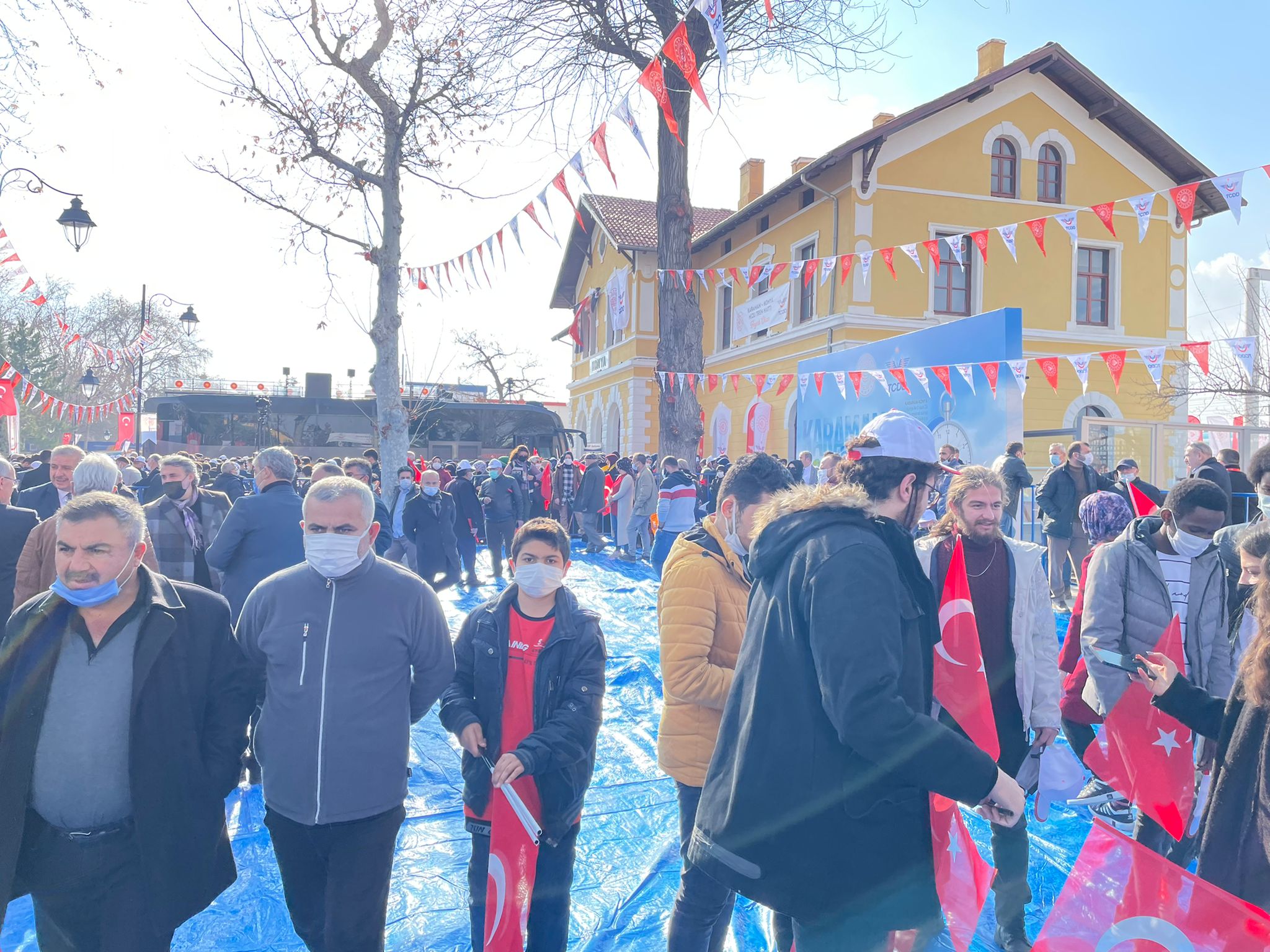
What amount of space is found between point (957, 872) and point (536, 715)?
4.32 ft

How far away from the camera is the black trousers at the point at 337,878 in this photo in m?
2.53

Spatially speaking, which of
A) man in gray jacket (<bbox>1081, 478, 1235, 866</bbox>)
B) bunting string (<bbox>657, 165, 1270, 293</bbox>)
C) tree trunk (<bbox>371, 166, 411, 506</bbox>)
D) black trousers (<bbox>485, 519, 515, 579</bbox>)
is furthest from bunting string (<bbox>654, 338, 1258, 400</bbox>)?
man in gray jacket (<bbox>1081, 478, 1235, 866</bbox>)

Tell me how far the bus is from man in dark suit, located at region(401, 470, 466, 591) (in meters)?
17.8

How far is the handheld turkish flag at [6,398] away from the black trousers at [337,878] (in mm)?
12621

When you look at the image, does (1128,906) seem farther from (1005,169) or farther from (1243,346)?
(1005,169)

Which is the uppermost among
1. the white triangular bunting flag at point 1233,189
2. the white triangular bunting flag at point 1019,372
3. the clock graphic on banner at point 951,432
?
the white triangular bunting flag at point 1233,189

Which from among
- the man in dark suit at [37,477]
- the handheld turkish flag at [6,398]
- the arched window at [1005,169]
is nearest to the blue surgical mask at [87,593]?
the man in dark suit at [37,477]

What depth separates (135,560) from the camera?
2.46 metres

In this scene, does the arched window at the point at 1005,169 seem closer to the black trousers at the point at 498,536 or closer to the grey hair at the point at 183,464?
the black trousers at the point at 498,536

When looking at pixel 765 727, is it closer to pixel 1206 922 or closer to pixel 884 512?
pixel 884 512

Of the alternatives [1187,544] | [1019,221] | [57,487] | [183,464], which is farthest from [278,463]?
[1019,221]

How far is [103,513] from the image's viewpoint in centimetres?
241

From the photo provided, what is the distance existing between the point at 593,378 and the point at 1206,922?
1262 inches

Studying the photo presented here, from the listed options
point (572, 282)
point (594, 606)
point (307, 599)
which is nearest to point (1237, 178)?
point (594, 606)
